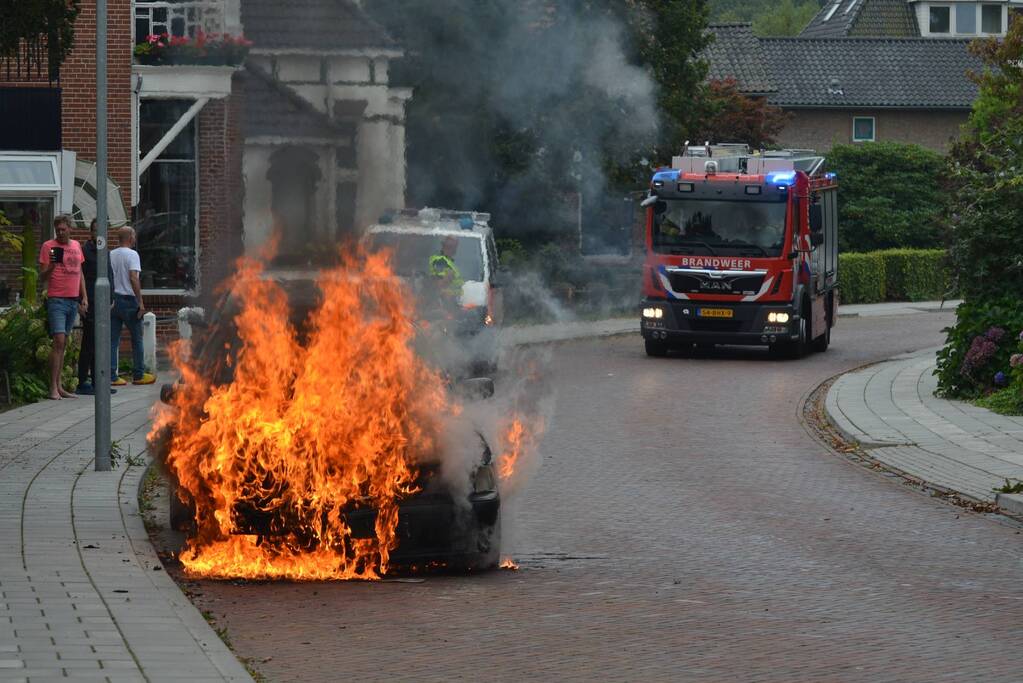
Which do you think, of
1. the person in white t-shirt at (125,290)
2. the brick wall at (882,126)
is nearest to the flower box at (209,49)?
the person in white t-shirt at (125,290)

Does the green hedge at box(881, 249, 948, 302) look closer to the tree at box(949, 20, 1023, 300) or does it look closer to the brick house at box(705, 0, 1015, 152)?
the brick house at box(705, 0, 1015, 152)

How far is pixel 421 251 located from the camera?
15547 millimetres

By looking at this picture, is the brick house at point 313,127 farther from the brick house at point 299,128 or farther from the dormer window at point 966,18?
the dormer window at point 966,18

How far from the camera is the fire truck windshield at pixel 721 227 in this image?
1045 inches

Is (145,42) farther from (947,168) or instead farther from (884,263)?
(884,263)

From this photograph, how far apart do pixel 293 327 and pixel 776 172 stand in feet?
58.5

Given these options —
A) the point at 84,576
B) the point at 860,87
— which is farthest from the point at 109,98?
the point at 860,87

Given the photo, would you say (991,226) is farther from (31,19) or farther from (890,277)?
(890,277)

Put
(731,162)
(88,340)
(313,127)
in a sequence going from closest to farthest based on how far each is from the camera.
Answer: (313,127), (88,340), (731,162)

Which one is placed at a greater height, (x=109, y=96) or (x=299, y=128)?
(x=109, y=96)

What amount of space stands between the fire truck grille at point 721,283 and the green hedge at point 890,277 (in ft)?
56.5

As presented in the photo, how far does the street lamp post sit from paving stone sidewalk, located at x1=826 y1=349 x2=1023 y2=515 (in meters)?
6.49

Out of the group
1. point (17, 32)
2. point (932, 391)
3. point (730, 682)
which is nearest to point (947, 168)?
point (932, 391)

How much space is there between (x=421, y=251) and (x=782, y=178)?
12183 mm
